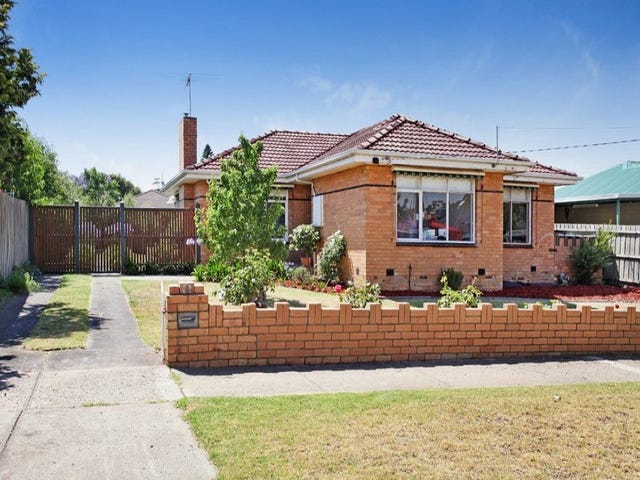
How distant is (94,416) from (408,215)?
35.2 feet

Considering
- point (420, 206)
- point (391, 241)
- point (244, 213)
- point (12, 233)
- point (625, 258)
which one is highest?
point (420, 206)

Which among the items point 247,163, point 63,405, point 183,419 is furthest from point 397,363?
point 247,163

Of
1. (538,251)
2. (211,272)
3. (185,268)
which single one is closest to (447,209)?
(538,251)

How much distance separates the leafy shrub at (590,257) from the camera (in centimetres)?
1759

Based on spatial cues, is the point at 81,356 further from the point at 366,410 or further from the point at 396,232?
the point at 396,232

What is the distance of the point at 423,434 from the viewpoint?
15.8 ft

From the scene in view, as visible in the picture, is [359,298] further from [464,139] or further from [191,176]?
[191,176]

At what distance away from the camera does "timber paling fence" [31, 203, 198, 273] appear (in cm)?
1811

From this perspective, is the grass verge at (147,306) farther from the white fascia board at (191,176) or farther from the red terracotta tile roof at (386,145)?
the red terracotta tile roof at (386,145)

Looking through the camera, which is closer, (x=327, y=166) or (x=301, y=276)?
(x=327, y=166)

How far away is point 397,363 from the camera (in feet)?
24.7

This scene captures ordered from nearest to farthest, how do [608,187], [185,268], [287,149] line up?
[185,268]
[287,149]
[608,187]

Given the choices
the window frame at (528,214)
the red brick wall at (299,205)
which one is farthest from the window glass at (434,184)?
the red brick wall at (299,205)

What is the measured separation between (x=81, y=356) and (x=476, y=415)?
479 cm
